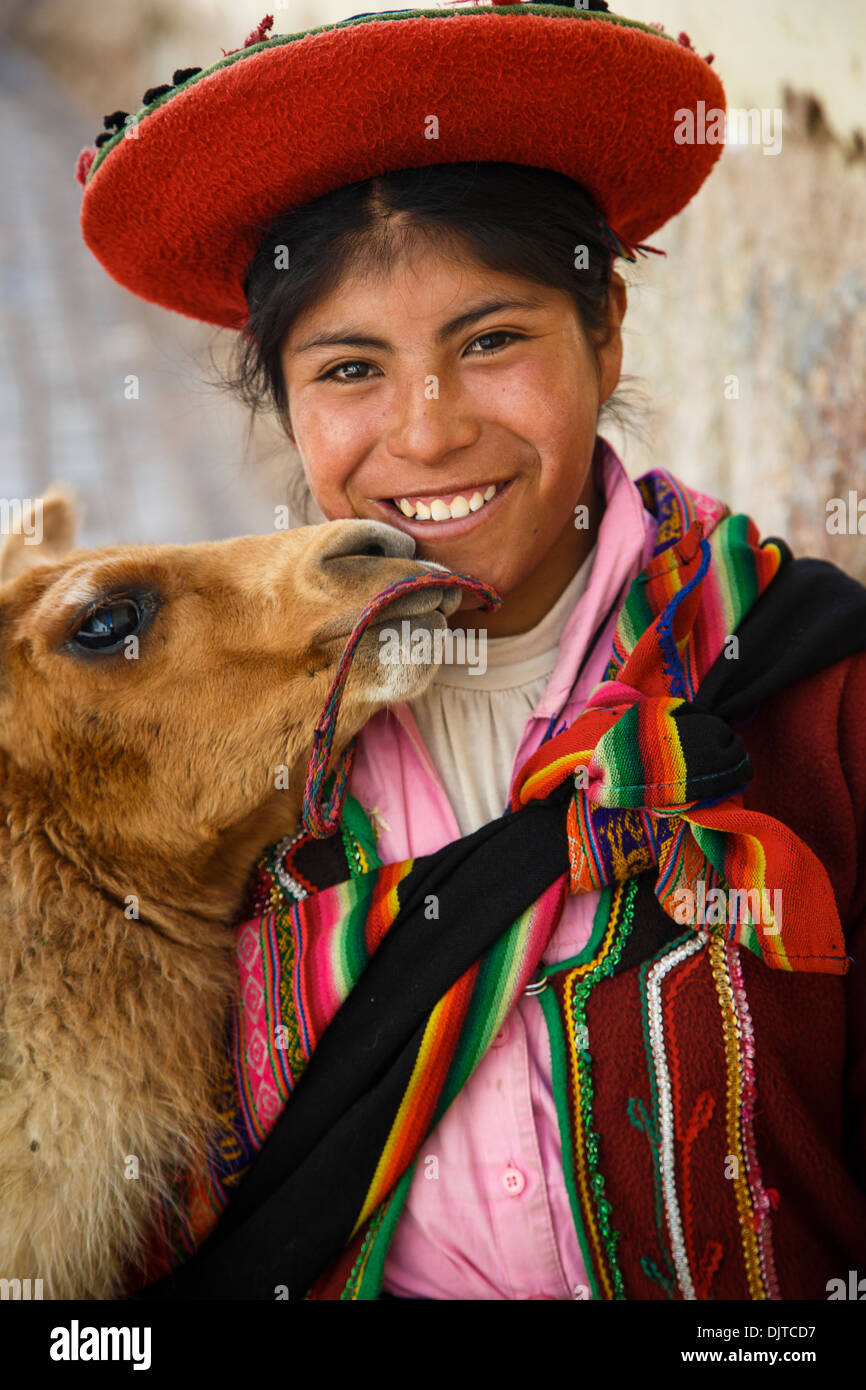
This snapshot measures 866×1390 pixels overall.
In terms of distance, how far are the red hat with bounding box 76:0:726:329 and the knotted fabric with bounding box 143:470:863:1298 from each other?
565 millimetres

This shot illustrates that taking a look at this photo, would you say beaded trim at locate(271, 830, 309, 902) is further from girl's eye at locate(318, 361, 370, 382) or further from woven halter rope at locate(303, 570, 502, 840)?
girl's eye at locate(318, 361, 370, 382)

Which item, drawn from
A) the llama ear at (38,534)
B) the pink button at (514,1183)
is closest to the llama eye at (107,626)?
the llama ear at (38,534)

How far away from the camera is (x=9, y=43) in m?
8.09

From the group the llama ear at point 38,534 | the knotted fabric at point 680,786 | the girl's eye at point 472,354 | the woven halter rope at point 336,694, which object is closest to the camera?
the knotted fabric at point 680,786

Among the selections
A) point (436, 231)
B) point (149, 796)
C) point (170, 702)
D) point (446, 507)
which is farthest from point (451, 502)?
point (149, 796)

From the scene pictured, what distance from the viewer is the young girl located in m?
1.20

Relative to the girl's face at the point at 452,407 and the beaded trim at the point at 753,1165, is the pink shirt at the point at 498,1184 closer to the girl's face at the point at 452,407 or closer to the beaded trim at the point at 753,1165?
the beaded trim at the point at 753,1165

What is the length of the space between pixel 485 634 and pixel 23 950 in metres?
0.74

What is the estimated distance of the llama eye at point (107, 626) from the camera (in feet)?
4.65

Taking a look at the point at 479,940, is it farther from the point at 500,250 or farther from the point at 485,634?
the point at 500,250

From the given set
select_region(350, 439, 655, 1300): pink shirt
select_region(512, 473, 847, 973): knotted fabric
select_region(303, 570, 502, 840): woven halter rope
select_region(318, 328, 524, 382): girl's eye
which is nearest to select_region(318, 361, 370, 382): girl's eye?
select_region(318, 328, 524, 382): girl's eye

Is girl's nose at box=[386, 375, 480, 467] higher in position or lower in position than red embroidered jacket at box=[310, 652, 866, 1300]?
higher
